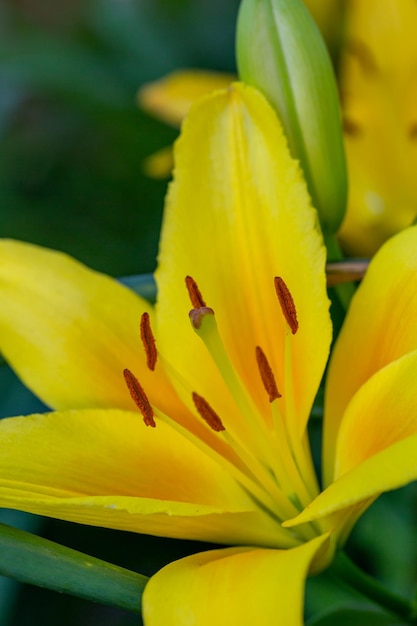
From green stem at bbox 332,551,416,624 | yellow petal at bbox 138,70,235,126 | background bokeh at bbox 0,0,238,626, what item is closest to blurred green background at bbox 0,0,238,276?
background bokeh at bbox 0,0,238,626

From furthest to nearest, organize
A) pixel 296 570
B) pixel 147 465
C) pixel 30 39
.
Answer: pixel 30 39 → pixel 147 465 → pixel 296 570

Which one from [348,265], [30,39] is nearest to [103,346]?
[348,265]

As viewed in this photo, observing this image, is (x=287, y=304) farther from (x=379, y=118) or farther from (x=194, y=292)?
(x=379, y=118)

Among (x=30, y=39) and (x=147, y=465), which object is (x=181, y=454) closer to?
(x=147, y=465)

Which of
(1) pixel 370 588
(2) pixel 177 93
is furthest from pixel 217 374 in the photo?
(2) pixel 177 93

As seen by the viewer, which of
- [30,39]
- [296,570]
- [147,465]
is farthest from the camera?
[30,39]

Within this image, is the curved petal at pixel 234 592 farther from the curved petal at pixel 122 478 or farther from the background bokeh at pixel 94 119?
the background bokeh at pixel 94 119

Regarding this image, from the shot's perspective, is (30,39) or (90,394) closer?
(90,394)

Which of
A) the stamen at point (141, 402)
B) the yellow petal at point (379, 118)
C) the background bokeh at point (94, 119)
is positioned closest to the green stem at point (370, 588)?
the stamen at point (141, 402)
